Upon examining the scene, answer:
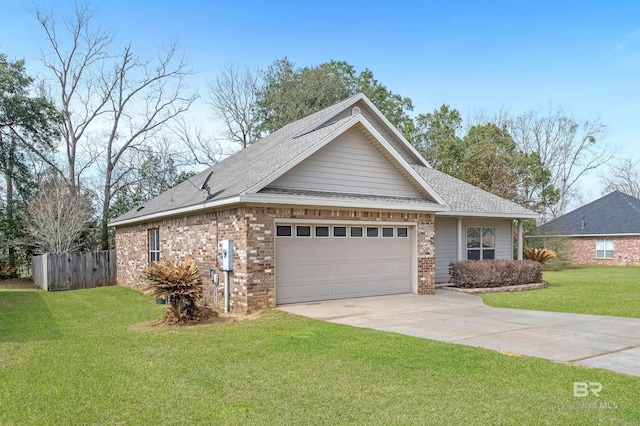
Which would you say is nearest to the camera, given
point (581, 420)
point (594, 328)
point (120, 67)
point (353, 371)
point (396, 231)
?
point (581, 420)

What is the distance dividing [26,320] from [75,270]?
372 inches

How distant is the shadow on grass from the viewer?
877 centimetres

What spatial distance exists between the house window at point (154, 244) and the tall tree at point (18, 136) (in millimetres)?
11045

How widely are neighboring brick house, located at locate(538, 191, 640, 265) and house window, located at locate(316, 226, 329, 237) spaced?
72.6ft

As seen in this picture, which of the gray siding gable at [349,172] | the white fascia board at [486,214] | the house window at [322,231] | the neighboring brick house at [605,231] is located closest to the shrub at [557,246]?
the neighboring brick house at [605,231]

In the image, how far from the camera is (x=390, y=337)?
7.89 meters

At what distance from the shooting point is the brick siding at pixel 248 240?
35.3ft

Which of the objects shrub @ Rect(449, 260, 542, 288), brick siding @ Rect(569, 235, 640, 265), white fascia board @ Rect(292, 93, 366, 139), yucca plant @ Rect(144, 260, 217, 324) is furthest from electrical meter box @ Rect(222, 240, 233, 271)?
brick siding @ Rect(569, 235, 640, 265)

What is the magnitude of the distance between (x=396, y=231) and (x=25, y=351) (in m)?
9.39

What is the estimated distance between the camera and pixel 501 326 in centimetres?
893

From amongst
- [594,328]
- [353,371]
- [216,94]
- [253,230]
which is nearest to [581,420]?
[353,371]

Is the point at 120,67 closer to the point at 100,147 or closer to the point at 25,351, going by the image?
the point at 100,147

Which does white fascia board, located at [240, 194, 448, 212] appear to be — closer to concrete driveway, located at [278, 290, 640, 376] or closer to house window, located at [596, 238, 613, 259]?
concrete driveway, located at [278, 290, 640, 376]

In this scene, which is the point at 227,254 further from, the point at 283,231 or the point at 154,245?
the point at 154,245
